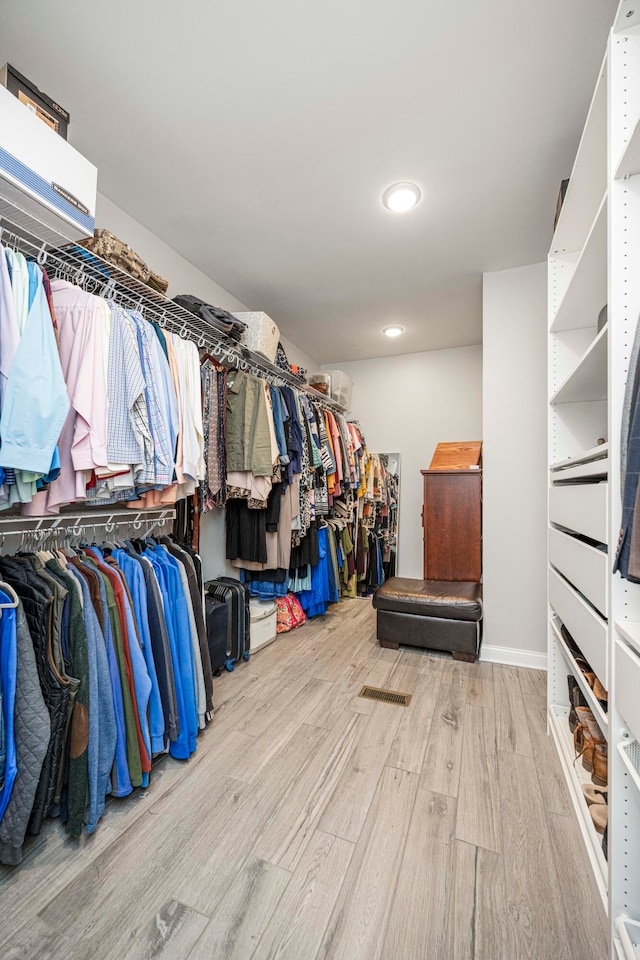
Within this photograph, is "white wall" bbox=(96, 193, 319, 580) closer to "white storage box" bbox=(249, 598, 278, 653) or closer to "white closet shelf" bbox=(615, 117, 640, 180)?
"white storage box" bbox=(249, 598, 278, 653)

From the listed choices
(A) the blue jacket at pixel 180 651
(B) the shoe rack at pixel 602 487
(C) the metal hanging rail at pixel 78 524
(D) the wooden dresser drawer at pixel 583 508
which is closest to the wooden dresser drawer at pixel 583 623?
(B) the shoe rack at pixel 602 487

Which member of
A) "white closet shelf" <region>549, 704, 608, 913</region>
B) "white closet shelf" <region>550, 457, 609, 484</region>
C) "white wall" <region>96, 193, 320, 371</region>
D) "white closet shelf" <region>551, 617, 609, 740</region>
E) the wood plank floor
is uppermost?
"white wall" <region>96, 193, 320, 371</region>

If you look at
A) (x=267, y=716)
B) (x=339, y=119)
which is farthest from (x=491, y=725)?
(x=339, y=119)

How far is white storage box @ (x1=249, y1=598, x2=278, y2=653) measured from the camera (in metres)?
2.81

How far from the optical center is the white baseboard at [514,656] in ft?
8.77

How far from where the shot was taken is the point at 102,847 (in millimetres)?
1301

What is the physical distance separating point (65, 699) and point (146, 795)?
0.56m

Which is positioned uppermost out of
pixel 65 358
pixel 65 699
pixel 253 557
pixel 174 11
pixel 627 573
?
pixel 174 11

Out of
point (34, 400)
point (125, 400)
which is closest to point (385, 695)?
point (125, 400)

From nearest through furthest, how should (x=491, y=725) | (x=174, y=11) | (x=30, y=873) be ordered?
(x=30, y=873)
(x=174, y=11)
(x=491, y=725)

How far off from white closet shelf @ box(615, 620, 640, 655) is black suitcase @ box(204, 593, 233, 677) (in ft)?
6.09

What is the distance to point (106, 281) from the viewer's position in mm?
1781

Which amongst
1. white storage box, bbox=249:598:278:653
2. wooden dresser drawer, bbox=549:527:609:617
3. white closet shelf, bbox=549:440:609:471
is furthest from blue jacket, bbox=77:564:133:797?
white closet shelf, bbox=549:440:609:471

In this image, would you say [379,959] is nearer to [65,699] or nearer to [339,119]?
[65,699]
